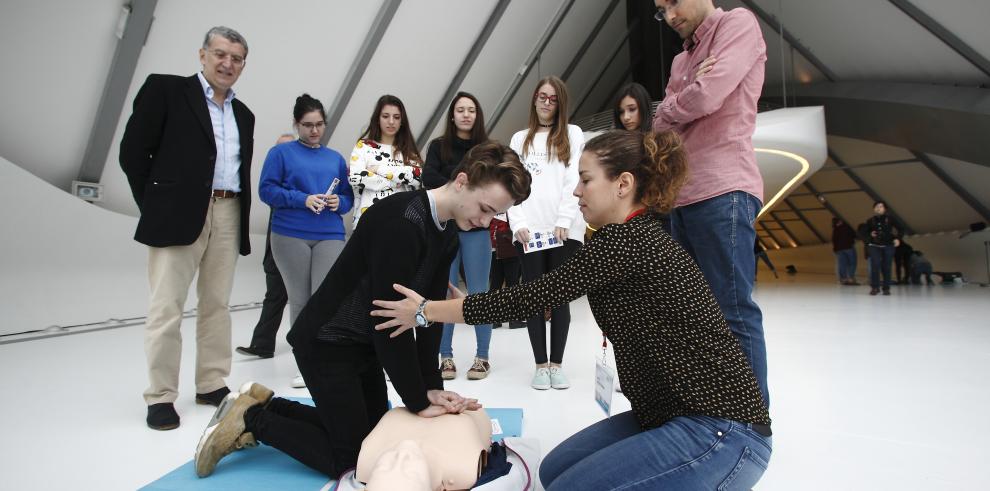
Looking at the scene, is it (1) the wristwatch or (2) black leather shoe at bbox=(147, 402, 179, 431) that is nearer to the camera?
(1) the wristwatch

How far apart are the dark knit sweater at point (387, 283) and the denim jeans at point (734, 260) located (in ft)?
2.36

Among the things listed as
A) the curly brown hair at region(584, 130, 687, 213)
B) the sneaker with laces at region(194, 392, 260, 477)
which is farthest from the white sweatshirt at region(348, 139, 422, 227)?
the curly brown hair at region(584, 130, 687, 213)

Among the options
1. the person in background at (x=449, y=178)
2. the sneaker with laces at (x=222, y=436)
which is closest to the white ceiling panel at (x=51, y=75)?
the person in background at (x=449, y=178)

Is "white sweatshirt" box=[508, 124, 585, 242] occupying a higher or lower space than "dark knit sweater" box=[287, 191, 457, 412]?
higher

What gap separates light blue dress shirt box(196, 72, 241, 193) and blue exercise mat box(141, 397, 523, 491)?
1.11 metres

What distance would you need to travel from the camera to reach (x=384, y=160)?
2801 mm

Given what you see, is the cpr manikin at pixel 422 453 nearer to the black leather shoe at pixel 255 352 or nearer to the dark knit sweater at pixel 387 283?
the dark knit sweater at pixel 387 283

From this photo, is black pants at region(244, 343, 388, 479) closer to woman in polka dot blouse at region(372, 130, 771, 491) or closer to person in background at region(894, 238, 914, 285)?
woman in polka dot blouse at region(372, 130, 771, 491)

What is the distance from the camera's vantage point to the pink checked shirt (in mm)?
1596

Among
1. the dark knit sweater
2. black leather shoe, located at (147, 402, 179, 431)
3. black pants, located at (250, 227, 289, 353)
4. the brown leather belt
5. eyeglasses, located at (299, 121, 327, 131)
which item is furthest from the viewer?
black pants, located at (250, 227, 289, 353)

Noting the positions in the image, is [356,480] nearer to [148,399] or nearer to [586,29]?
[148,399]

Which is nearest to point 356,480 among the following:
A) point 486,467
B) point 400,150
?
point 486,467

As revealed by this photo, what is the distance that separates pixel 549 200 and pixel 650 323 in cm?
146

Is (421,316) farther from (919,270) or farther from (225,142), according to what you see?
(919,270)
